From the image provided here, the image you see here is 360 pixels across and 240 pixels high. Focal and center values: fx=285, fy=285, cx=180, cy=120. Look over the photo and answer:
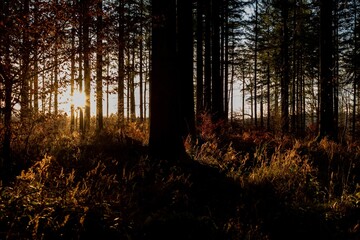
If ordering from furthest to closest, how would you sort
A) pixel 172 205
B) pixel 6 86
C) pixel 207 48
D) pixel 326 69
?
1. pixel 207 48
2. pixel 326 69
3. pixel 6 86
4. pixel 172 205

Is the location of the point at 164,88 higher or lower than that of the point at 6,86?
higher

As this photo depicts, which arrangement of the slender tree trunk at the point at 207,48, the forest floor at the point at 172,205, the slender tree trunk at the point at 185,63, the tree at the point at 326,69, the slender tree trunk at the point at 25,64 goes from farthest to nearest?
the slender tree trunk at the point at 207,48 < the tree at the point at 326,69 < the slender tree trunk at the point at 185,63 < the slender tree trunk at the point at 25,64 < the forest floor at the point at 172,205

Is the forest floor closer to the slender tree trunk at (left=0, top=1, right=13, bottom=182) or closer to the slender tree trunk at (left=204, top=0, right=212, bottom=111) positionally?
the slender tree trunk at (left=0, top=1, right=13, bottom=182)

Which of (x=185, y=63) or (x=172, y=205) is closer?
(x=172, y=205)

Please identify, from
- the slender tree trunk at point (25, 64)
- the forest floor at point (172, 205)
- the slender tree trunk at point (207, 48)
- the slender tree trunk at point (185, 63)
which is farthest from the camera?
the slender tree trunk at point (207, 48)

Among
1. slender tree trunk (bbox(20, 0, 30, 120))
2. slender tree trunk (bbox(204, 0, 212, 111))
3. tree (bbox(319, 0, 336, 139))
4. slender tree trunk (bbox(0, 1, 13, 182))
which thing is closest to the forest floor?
slender tree trunk (bbox(0, 1, 13, 182))

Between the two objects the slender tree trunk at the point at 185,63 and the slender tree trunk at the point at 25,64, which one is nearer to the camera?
the slender tree trunk at the point at 25,64

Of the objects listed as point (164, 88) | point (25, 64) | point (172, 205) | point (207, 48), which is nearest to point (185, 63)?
point (164, 88)

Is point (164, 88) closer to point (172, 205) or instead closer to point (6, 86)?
point (172, 205)

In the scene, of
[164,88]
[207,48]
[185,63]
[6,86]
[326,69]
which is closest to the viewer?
[6,86]

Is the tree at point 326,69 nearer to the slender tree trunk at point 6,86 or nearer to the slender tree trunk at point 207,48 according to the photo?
the slender tree trunk at point 207,48

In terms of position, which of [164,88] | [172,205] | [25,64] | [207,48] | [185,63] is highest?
[207,48]

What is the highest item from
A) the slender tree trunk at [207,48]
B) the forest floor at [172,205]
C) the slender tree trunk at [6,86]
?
the slender tree trunk at [207,48]

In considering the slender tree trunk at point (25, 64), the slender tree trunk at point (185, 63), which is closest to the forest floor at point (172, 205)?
the slender tree trunk at point (25, 64)
